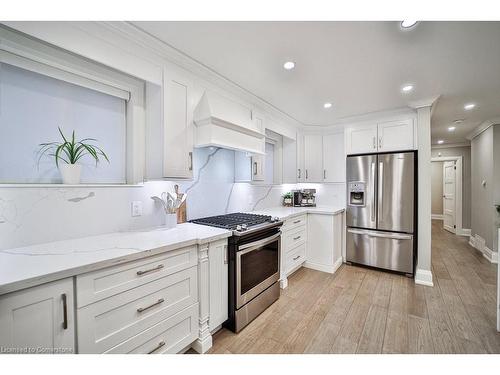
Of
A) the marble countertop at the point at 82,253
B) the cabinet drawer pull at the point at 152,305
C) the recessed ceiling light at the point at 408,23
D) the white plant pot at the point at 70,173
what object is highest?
the recessed ceiling light at the point at 408,23

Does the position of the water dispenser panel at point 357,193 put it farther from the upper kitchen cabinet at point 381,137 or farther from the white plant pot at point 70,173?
the white plant pot at point 70,173

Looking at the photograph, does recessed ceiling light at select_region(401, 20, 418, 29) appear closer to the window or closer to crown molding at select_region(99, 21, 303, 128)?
crown molding at select_region(99, 21, 303, 128)

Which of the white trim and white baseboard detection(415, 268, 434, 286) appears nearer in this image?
white baseboard detection(415, 268, 434, 286)

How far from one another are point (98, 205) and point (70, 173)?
28cm

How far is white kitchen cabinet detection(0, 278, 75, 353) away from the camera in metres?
0.88

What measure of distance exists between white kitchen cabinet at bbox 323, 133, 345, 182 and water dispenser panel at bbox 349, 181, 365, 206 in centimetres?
31

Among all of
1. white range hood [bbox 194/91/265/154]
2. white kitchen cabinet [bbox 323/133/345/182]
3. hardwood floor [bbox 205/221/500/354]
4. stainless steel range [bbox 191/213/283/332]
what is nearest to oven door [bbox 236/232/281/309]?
stainless steel range [bbox 191/213/283/332]

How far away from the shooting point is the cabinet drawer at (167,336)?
126 cm

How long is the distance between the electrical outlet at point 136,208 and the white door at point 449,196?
25.2 ft

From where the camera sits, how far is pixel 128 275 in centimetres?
122

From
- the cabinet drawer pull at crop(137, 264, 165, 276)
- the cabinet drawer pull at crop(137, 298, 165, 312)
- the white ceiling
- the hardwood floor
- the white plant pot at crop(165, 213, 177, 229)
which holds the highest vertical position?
the white ceiling

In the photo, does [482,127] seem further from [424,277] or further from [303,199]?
[303,199]

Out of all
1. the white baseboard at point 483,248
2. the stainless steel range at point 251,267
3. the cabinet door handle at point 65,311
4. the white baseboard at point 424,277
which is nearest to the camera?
the cabinet door handle at point 65,311

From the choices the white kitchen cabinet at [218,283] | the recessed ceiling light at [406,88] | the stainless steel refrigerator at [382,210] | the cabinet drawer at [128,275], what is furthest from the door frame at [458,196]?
the cabinet drawer at [128,275]
